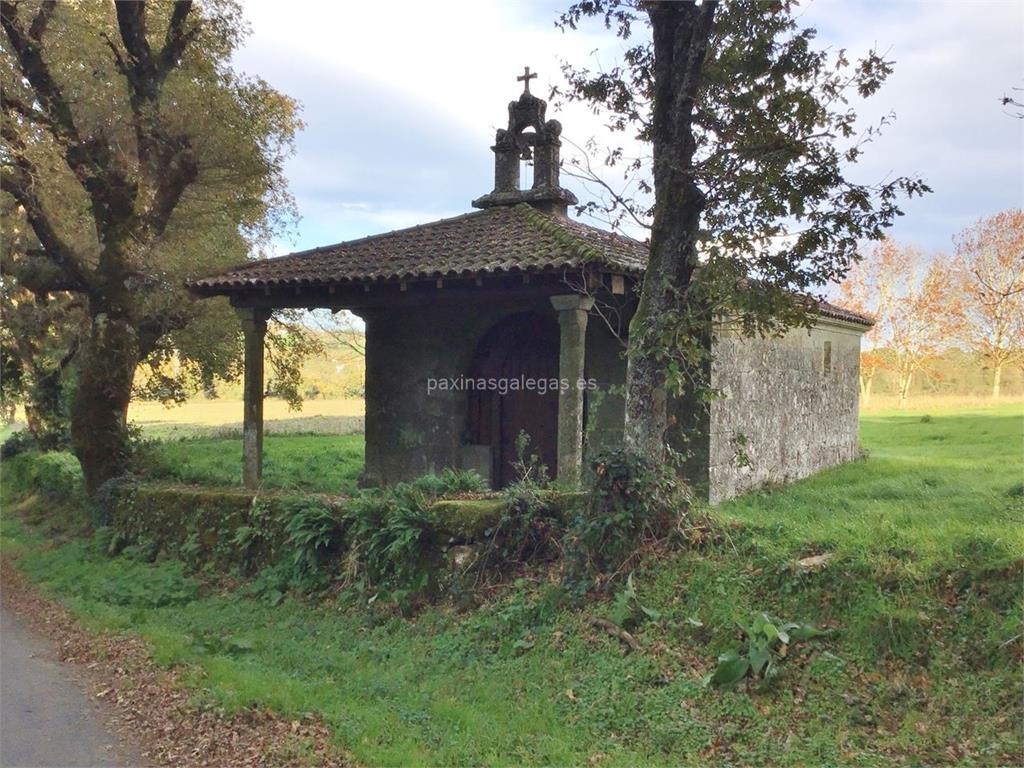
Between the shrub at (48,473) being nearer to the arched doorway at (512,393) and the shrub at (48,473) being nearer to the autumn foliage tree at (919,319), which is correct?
the arched doorway at (512,393)

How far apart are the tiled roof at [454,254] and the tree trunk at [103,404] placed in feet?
6.01

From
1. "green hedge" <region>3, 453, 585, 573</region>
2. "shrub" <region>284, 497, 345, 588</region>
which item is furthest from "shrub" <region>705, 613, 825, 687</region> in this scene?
"shrub" <region>284, 497, 345, 588</region>

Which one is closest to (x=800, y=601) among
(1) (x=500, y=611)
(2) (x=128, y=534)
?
(1) (x=500, y=611)

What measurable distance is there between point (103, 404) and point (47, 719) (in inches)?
284

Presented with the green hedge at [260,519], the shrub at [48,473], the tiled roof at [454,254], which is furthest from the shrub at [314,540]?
the shrub at [48,473]

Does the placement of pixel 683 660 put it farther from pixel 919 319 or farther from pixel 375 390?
pixel 919 319

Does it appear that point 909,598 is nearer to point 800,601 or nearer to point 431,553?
point 800,601

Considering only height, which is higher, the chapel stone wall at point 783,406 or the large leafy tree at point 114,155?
the large leafy tree at point 114,155

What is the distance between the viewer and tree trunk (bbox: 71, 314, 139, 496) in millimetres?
11828

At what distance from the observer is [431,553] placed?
7672mm

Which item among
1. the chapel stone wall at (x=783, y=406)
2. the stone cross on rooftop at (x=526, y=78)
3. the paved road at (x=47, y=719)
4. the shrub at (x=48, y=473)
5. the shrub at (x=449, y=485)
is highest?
the stone cross on rooftop at (x=526, y=78)

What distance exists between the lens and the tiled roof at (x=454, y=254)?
9.35 m

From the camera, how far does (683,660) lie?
5512mm

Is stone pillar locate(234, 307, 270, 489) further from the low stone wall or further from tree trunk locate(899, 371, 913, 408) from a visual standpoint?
tree trunk locate(899, 371, 913, 408)
